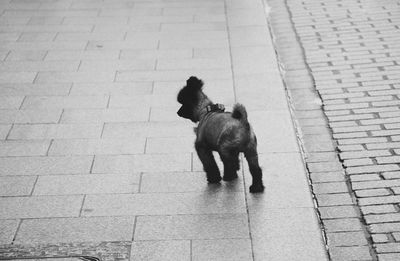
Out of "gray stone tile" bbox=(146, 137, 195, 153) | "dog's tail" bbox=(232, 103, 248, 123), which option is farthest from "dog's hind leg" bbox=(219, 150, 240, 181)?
"gray stone tile" bbox=(146, 137, 195, 153)

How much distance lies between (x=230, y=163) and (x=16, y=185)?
2303mm

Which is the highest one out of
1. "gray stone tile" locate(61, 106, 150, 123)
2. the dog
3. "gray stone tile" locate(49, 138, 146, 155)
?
the dog

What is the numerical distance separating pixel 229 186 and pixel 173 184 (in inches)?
Result: 23.2

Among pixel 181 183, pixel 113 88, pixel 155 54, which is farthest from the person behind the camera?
pixel 155 54

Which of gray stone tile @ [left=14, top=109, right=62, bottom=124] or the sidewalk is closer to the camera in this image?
the sidewalk

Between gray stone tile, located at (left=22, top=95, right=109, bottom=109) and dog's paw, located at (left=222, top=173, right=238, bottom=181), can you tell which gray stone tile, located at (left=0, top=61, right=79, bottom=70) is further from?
dog's paw, located at (left=222, top=173, right=238, bottom=181)

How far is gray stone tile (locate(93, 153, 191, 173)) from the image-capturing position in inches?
253

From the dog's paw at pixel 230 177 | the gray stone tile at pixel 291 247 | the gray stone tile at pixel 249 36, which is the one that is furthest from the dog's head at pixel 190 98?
the gray stone tile at pixel 249 36

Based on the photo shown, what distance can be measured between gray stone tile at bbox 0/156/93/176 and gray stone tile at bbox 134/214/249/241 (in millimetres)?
1228

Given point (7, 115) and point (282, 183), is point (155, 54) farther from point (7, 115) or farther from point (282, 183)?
point (282, 183)

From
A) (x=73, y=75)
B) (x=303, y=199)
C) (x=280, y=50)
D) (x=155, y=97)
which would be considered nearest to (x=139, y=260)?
(x=303, y=199)

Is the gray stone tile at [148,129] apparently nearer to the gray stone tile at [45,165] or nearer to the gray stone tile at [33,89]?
the gray stone tile at [45,165]

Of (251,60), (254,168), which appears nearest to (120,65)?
(251,60)

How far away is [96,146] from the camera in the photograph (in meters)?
6.88
